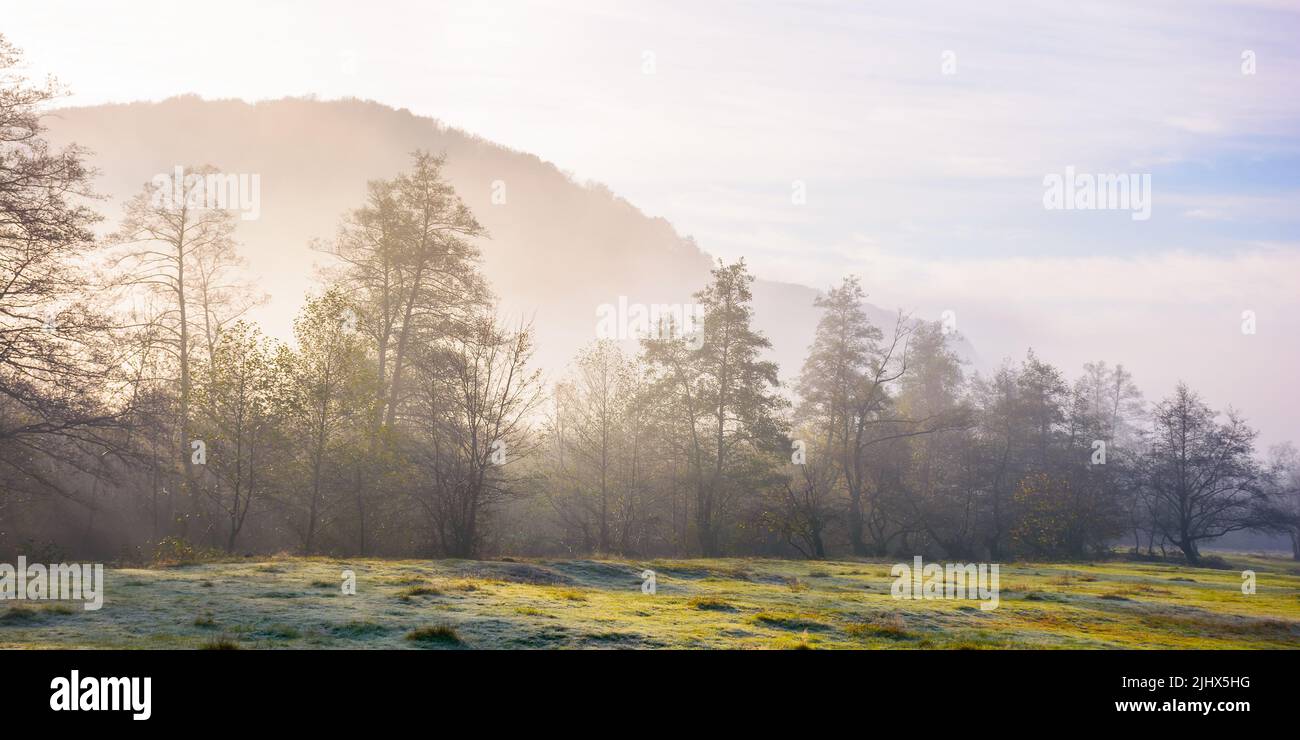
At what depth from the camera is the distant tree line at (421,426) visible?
2897cm

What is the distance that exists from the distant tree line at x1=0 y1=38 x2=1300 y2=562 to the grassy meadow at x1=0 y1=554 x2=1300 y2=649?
8600 mm

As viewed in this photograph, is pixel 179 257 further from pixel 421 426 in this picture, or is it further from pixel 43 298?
pixel 421 426

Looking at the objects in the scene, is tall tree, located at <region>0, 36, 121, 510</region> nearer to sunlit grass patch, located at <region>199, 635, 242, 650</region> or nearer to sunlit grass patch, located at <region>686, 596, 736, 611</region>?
sunlit grass patch, located at <region>199, 635, 242, 650</region>

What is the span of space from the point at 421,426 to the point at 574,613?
78.8 feet

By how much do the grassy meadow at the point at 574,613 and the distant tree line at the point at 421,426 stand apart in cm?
860

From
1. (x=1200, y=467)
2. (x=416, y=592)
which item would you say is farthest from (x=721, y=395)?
(x=1200, y=467)

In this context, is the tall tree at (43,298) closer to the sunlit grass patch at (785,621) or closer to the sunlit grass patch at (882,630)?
the sunlit grass patch at (785,621)

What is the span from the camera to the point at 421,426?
39.8 metres

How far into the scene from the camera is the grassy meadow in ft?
45.4

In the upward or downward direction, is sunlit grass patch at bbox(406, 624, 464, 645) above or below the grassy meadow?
above

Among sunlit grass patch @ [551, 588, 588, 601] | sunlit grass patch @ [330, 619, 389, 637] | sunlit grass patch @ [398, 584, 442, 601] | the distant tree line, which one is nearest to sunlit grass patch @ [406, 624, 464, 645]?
sunlit grass patch @ [330, 619, 389, 637]

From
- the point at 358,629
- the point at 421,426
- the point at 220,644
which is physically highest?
the point at 421,426

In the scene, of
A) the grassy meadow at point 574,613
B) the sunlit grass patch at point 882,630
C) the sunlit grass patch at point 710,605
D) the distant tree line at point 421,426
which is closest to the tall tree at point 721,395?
the distant tree line at point 421,426

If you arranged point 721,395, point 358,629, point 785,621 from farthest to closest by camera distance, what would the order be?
point 721,395
point 785,621
point 358,629
